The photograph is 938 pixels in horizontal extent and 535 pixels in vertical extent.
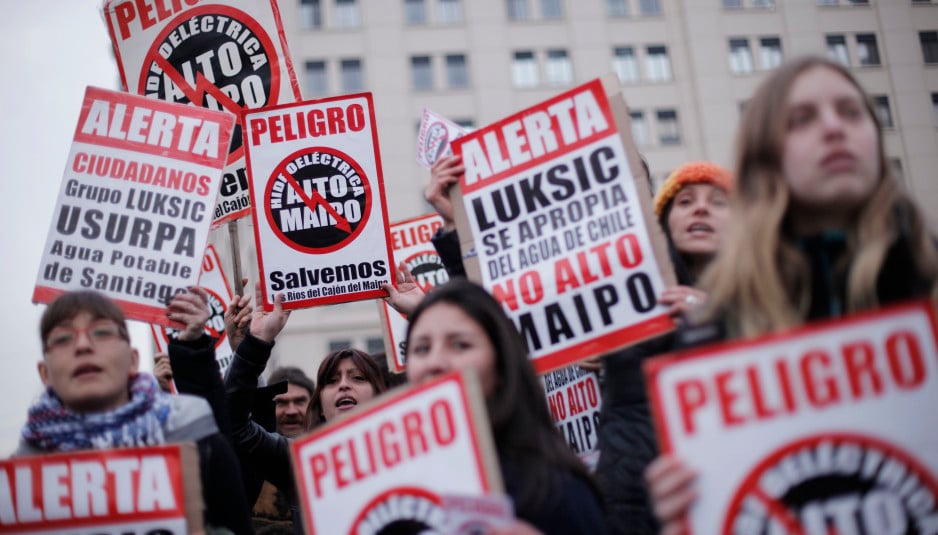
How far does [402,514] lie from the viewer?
246cm

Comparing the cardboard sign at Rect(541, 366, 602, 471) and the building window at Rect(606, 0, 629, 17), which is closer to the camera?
the cardboard sign at Rect(541, 366, 602, 471)

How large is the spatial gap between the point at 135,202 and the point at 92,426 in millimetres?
1524

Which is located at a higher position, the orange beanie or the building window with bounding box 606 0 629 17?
the building window with bounding box 606 0 629 17

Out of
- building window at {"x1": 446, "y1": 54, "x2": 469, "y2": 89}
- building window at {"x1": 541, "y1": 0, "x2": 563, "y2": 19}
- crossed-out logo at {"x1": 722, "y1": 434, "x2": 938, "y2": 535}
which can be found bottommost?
crossed-out logo at {"x1": 722, "y1": 434, "x2": 938, "y2": 535}

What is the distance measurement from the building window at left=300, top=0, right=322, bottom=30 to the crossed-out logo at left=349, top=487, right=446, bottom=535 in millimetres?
31278

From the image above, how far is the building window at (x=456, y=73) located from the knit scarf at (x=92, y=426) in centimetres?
2934

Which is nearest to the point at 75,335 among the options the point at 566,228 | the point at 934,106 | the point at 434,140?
the point at 566,228

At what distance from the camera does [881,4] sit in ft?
27.6

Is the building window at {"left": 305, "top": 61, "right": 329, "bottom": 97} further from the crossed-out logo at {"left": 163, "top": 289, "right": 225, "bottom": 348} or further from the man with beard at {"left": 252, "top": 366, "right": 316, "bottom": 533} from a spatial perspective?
the man with beard at {"left": 252, "top": 366, "right": 316, "bottom": 533}

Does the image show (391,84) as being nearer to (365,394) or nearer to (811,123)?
(365,394)

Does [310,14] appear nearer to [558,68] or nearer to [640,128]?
[558,68]

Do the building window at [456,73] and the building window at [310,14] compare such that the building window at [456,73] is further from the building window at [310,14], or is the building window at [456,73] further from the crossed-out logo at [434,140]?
the crossed-out logo at [434,140]

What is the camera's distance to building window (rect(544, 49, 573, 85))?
31703mm

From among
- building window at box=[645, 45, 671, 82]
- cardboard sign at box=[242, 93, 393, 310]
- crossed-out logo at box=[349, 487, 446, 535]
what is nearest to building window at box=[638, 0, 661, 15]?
building window at box=[645, 45, 671, 82]
